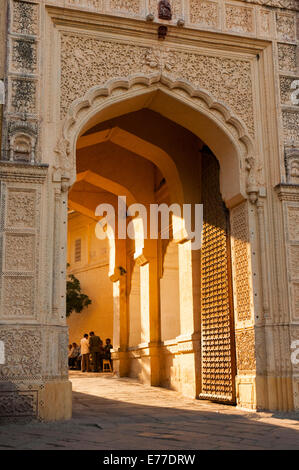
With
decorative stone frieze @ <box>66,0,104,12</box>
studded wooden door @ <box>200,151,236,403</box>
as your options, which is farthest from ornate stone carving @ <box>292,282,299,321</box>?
decorative stone frieze @ <box>66,0,104,12</box>

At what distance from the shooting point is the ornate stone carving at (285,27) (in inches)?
338

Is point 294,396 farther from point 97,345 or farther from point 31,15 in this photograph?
point 97,345

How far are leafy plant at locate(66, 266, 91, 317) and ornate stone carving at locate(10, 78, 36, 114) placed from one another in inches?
545

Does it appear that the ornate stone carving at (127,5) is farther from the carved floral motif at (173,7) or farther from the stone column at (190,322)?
the stone column at (190,322)

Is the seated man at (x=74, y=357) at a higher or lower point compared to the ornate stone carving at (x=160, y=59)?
lower

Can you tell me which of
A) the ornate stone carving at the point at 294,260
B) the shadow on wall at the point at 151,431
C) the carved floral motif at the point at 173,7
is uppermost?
the carved floral motif at the point at 173,7

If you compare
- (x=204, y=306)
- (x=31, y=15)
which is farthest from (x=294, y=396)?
(x=31, y=15)

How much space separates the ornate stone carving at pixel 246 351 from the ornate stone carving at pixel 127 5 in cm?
470

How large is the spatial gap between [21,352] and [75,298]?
47.2ft

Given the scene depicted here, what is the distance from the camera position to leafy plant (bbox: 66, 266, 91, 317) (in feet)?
67.9

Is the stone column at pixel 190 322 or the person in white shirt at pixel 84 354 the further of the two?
the person in white shirt at pixel 84 354

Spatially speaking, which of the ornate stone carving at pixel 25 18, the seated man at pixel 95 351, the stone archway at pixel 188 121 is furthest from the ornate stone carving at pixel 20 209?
the seated man at pixel 95 351

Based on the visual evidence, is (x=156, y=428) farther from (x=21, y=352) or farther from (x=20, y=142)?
(x=20, y=142)

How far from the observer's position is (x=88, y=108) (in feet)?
25.2
